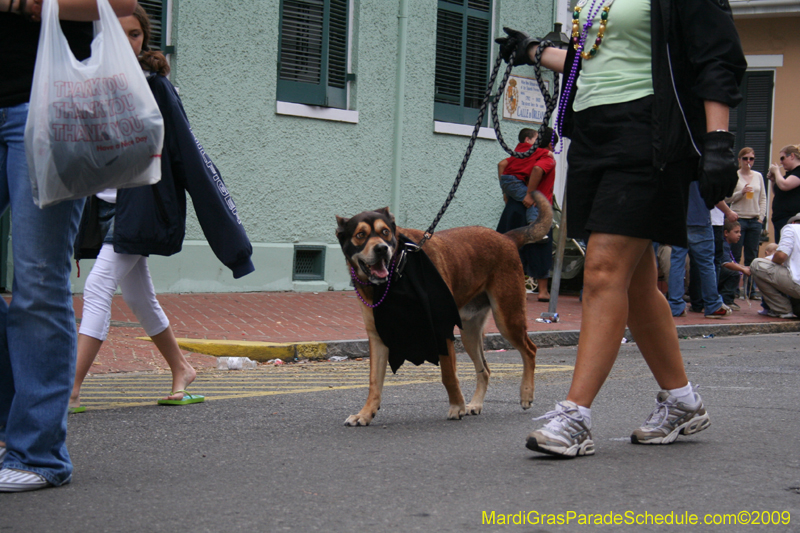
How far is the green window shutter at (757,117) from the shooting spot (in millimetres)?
18172

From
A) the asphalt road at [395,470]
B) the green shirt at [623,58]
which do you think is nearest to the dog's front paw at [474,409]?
the asphalt road at [395,470]

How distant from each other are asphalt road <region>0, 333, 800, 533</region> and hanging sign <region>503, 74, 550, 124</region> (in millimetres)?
9114

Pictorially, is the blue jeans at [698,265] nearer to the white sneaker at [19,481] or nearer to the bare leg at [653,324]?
the bare leg at [653,324]

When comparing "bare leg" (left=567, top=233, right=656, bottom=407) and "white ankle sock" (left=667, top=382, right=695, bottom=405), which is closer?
"bare leg" (left=567, top=233, right=656, bottom=407)

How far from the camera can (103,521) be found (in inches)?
105

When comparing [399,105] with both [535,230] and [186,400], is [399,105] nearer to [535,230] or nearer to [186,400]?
[535,230]

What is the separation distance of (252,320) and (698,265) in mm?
5556

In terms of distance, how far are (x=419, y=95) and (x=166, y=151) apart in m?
8.70

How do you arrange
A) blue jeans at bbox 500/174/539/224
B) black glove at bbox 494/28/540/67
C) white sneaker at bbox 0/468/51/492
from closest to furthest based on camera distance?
white sneaker at bbox 0/468/51/492 → black glove at bbox 494/28/540/67 → blue jeans at bbox 500/174/539/224

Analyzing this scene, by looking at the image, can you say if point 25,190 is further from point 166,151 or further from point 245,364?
point 245,364

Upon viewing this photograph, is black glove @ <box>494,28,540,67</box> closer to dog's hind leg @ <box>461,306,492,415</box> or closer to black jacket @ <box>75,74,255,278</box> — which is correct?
black jacket @ <box>75,74,255,278</box>

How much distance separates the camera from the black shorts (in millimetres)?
3502

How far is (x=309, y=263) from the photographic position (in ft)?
40.0

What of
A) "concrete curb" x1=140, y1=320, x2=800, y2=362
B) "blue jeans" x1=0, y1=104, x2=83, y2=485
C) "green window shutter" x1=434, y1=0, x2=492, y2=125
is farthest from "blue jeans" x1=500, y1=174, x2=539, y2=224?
"blue jeans" x1=0, y1=104, x2=83, y2=485
